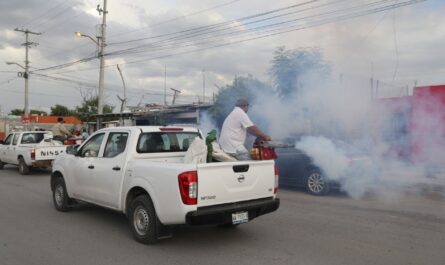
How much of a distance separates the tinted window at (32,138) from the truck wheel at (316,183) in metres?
10.6

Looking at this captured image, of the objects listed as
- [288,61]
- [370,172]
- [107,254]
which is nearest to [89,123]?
[288,61]

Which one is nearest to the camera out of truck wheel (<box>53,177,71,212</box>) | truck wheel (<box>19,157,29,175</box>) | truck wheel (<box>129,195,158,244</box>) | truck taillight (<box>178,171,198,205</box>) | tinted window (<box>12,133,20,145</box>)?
Answer: truck taillight (<box>178,171,198,205</box>)

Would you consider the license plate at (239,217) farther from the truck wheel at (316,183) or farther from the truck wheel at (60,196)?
the truck wheel at (316,183)

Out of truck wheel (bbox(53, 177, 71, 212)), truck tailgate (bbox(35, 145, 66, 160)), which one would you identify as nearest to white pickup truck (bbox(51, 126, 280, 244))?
truck wheel (bbox(53, 177, 71, 212))

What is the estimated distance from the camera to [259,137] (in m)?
6.87

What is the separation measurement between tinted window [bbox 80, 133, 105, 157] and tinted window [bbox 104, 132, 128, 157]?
0.96 feet

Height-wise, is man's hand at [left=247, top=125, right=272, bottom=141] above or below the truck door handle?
above

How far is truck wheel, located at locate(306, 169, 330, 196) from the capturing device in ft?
31.1

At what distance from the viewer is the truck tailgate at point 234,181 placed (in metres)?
5.02

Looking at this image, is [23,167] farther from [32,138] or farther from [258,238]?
[258,238]

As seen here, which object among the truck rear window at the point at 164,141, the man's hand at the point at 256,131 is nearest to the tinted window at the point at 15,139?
the truck rear window at the point at 164,141

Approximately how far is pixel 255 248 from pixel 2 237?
376 centimetres

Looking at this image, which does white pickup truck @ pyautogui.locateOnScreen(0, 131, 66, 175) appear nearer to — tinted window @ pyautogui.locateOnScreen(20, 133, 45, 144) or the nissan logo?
tinted window @ pyautogui.locateOnScreen(20, 133, 45, 144)

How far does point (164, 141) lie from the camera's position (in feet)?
21.5
